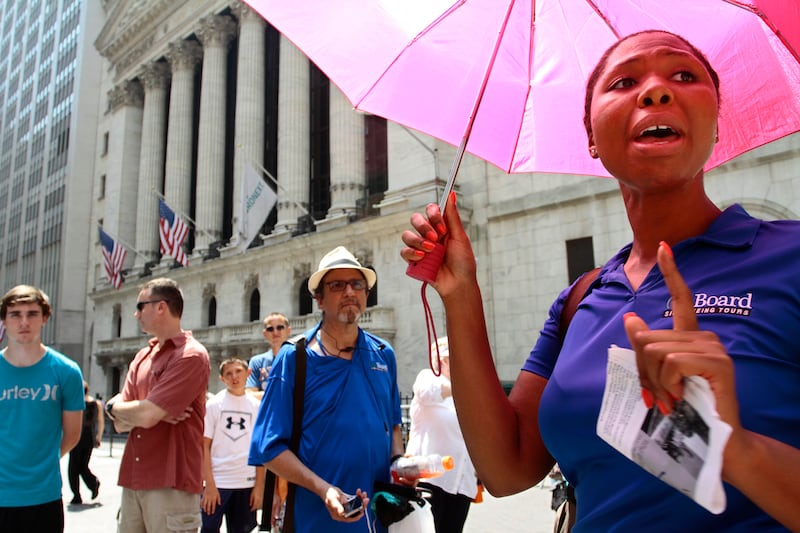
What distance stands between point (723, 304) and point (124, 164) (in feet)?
142

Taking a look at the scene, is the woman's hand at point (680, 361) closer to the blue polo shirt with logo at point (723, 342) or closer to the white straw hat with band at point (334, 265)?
the blue polo shirt with logo at point (723, 342)

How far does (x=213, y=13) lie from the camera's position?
31.9 metres

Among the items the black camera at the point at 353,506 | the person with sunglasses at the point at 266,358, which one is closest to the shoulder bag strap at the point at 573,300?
the black camera at the point at 353,506

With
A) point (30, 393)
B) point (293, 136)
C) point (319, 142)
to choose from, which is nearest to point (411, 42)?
point (30, 393)

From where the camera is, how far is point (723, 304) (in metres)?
1.22

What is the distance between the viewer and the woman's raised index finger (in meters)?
0.97

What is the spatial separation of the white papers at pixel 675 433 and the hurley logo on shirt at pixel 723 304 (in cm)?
32

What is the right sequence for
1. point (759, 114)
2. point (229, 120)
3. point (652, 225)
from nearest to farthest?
point (652, 225) → point (759, 114) → point (229, 120)

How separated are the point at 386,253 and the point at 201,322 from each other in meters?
12.9

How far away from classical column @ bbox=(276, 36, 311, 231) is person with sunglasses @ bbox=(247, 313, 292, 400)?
739 inches

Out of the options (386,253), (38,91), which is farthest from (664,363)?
(38,91)

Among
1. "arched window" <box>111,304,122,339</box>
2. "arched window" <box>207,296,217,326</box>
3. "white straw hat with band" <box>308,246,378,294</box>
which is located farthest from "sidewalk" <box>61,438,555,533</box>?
"arched window" <box>111,304,122,339</box>

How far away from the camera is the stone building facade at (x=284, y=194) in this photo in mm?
17719

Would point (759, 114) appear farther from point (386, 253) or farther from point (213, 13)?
point (213, 13)
